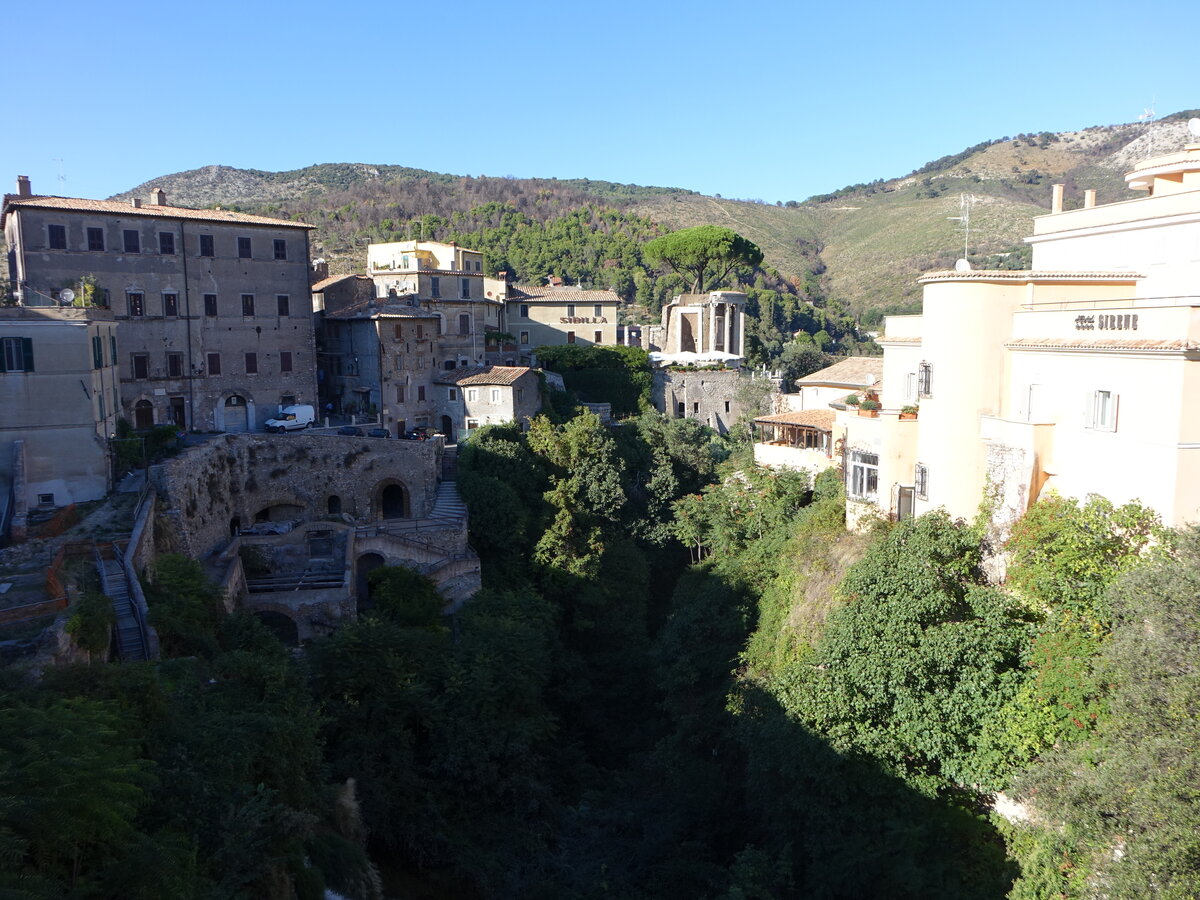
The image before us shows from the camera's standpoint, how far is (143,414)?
34188 millimetres

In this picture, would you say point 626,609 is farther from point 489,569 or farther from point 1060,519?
point 1060,519

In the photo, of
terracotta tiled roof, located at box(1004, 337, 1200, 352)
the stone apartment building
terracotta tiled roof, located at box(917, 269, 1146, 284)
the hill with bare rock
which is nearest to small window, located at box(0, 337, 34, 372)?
the stone apartment building

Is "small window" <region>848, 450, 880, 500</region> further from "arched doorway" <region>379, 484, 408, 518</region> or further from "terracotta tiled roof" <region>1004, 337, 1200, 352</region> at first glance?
"arched doorway" <region>379, 484, 408, 518</region>

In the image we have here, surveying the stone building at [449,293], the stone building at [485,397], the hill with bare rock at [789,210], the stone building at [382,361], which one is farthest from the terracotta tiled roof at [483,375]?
the hill with bare rock at [789,210]

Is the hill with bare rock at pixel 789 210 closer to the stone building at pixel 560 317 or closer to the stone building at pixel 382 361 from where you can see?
the stone building at pixel 560 317

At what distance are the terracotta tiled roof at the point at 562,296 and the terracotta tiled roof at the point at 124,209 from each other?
17802 millimetres

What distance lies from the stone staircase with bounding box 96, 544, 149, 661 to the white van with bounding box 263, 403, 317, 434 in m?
15.5

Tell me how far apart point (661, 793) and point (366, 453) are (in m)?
17.2

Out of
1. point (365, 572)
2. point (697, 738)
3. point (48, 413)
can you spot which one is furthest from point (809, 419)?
point (48, 413)

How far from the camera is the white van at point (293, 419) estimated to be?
35594 mm

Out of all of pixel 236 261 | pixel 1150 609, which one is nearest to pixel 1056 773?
pixel 1150 609

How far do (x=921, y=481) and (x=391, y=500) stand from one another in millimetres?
20281

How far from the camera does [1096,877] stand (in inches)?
493

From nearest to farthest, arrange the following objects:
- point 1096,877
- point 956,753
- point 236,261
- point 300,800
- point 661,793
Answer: point 1096,877 → point 300,800 → point 956,753 → point 661,793 → point 236,261
